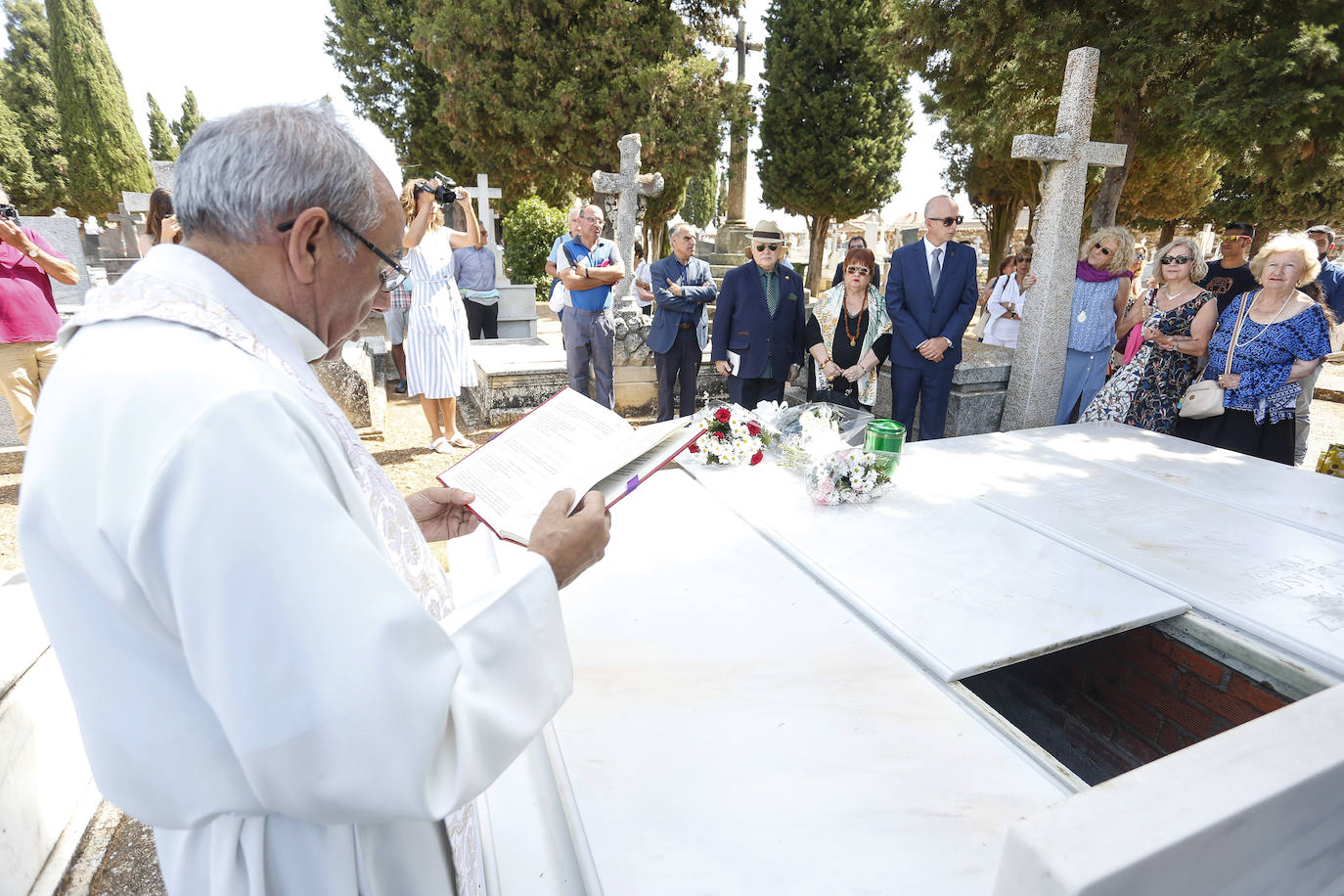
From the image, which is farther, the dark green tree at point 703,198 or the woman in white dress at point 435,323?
the dark green tree at point 703,198

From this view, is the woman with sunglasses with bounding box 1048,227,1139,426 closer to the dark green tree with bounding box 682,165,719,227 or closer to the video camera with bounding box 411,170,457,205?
the video camera with bounding box 411,170,457,205

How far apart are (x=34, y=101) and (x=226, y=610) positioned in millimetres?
34940

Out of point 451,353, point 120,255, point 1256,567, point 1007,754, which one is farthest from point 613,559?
point 120,255

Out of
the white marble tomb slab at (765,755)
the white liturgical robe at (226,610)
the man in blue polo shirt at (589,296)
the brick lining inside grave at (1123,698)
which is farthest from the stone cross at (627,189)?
the white liturgical robe at (226,610)

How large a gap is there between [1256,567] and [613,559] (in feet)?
6.74

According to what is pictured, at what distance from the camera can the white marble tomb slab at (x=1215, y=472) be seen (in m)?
2.69

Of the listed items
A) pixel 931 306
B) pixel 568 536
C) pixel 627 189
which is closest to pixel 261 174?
Answer: pixel 568 536

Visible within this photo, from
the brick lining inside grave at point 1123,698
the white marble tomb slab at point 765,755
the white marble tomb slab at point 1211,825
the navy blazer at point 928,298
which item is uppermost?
the navy blazer at point 928,298

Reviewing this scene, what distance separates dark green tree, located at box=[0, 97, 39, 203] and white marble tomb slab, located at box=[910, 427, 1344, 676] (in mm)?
31940

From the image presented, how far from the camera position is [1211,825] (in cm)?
75

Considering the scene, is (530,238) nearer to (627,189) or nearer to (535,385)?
(627,189)

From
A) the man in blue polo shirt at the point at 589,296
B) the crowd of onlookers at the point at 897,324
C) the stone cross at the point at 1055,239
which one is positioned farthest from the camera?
the man in blue polo shirt at the point at 589,296

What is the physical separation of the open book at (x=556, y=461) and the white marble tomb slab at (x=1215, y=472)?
101 inches

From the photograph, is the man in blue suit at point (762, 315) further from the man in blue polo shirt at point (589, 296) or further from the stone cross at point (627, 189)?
the stone cross at point (627, 189)
